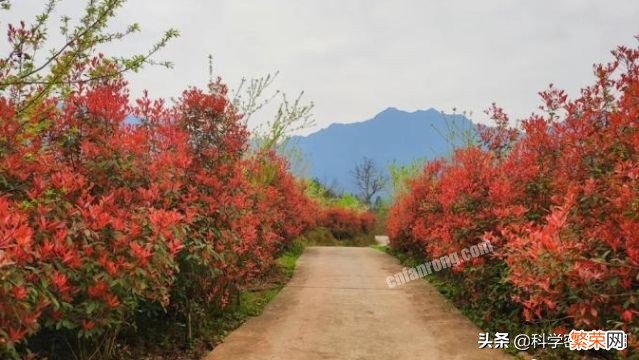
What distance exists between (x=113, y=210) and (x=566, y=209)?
10.6ft

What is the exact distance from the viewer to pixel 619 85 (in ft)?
15.7

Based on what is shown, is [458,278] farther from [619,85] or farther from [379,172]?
[379,172]

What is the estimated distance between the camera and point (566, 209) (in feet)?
12.9

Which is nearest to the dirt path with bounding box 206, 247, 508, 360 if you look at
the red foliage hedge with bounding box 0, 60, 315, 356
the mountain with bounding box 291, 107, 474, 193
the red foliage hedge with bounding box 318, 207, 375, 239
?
the red foliage hedge with bounding box 0, 60, 315, 356

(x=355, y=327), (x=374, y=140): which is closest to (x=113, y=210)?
(x=355, y=327)

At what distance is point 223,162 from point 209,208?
0.62 metres

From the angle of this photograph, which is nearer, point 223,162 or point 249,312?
point 223,162

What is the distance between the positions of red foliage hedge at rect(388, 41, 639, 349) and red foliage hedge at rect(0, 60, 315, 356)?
8.42 ft

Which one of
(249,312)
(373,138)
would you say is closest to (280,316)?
(249,312)

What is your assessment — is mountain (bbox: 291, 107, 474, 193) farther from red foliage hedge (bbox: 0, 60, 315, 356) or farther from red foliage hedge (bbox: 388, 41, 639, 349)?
red foliage hedge (bbox: 0, 60, 315, 356)

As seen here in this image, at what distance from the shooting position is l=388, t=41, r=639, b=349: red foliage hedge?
3.62m

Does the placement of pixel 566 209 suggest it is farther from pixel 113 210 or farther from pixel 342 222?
pixel 342 222

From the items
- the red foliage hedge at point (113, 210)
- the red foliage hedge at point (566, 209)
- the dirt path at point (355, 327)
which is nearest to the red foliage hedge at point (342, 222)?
the dirt path at point (355, 327)

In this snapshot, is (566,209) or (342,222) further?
(342,222)
